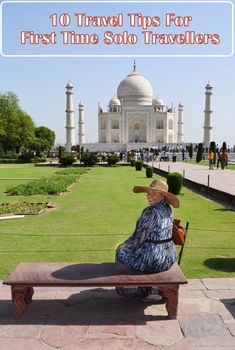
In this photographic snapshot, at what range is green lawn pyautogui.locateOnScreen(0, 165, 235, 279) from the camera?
5363mm

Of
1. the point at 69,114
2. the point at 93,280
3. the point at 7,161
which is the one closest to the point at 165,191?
the point at 93,280

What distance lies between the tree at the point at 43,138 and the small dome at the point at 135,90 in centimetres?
1417

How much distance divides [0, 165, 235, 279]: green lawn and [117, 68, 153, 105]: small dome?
59.9 m

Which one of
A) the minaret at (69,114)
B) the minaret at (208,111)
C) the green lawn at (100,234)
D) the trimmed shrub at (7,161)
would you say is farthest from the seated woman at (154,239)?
the minaret at (69,114)

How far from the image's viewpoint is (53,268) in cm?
378

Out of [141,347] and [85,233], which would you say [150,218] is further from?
[85,233]

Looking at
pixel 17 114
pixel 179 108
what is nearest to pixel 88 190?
pixel 17 114

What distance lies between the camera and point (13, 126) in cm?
4178

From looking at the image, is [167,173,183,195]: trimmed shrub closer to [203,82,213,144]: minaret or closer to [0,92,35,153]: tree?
[0,92,35,153]: tree

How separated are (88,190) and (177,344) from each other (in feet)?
35.3

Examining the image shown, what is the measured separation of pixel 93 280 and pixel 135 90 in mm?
67752

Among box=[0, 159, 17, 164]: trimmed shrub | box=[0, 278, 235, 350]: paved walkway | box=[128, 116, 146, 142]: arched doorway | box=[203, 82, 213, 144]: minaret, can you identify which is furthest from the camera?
box=[128, 116, 146, 142]: arched doorway

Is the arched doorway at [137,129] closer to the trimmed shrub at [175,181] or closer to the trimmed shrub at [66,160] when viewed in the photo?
the trimmed shrub at [66,160]

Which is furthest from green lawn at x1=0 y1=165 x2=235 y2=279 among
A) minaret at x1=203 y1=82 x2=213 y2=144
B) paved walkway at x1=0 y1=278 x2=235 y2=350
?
minaret at x1=203 y1=82 x2=213 y2=144
